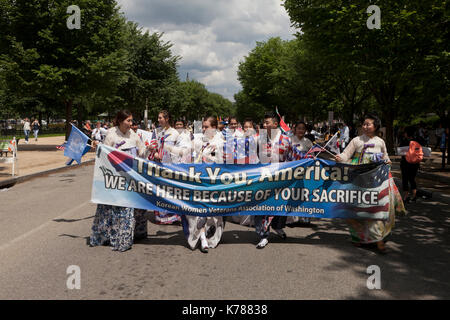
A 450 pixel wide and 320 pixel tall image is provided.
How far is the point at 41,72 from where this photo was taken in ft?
76.8

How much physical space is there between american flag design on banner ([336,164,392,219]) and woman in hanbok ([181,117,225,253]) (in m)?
1.87

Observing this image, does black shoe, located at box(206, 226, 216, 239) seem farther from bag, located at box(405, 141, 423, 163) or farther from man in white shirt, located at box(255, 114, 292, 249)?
bag, located at box(405, 141, 423, 163)

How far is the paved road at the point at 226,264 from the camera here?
4215mm

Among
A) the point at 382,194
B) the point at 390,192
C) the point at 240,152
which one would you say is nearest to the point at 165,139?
the point at 240,152

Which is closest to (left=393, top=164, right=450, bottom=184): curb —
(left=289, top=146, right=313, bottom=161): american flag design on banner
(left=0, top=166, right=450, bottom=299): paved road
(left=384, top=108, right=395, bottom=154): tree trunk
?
(left=0, top=166, right=450, bottom=299): paved road

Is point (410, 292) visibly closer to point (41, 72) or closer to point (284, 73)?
point (41, 72)

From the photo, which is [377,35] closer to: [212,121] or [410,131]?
[410,131]

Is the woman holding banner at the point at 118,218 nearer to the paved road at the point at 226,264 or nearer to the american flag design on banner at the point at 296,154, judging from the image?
the paved road at the point at 226,264

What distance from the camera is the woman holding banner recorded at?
5.67 meters

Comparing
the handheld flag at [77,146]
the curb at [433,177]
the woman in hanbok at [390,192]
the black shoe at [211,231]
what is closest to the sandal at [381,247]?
the woman in hanbok at [390,192]

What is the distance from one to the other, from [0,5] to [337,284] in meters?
27.0

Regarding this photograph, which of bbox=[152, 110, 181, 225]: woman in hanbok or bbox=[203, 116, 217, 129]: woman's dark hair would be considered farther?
bbox=[152, 110, 181, 225]: woman in hanbok

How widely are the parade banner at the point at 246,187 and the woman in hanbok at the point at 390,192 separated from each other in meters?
0.20

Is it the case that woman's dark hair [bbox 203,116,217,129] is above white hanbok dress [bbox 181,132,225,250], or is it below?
above
